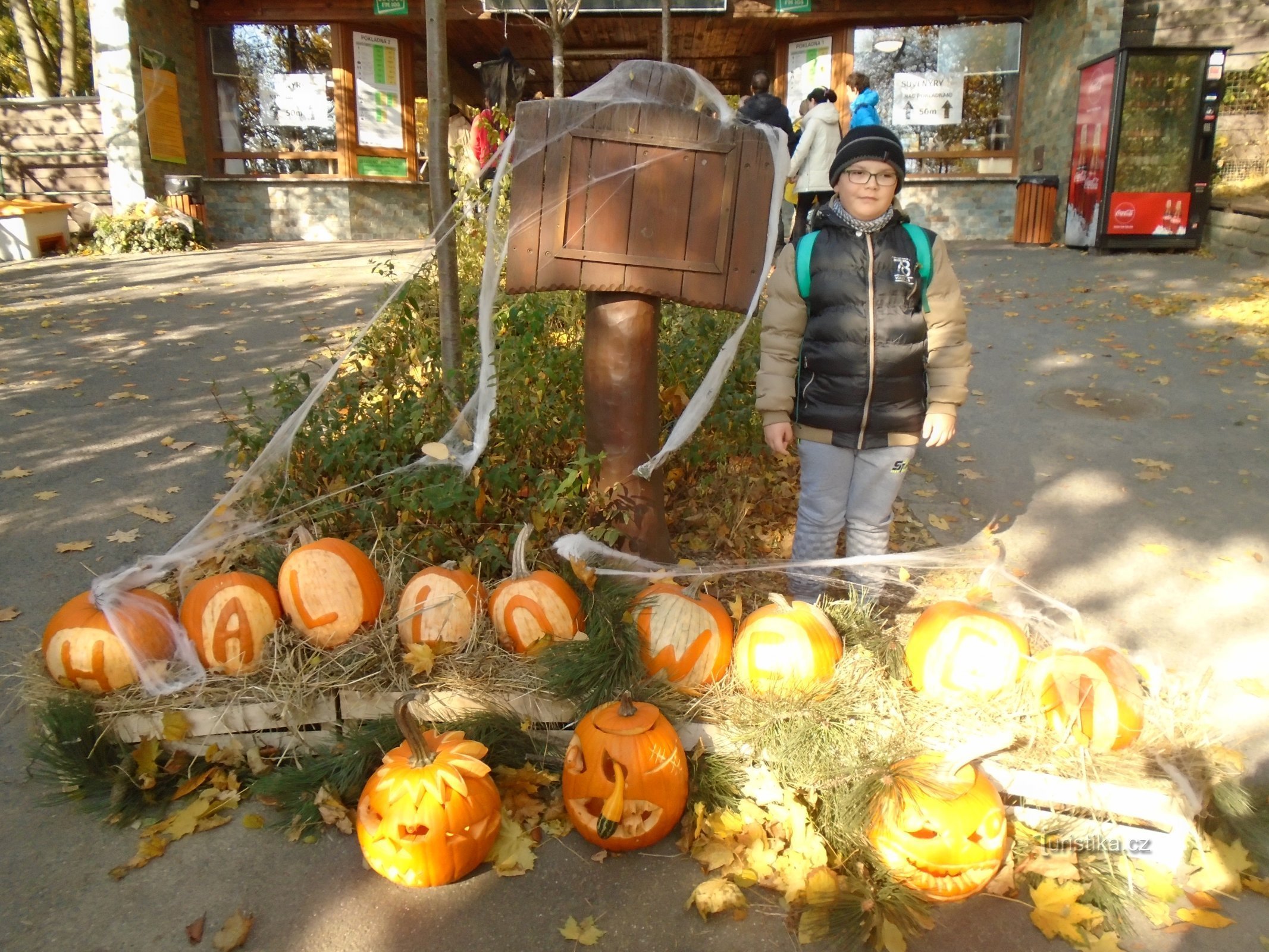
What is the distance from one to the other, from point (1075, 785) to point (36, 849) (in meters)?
2.73

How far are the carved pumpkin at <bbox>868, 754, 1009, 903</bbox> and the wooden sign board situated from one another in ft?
5.48

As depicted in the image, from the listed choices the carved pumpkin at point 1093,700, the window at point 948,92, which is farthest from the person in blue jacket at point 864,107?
the window at point 948,92

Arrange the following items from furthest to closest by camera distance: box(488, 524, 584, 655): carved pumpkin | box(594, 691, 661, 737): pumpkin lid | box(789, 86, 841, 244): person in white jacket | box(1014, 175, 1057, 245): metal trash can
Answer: box(1014, 175, 1057, 245): metal trash can
box(789, 86, 841, 244): person in white jacket
box(488, 524, 584, 655): carved pumpkin
box(594, 691, 661, 737): pumpkin lid

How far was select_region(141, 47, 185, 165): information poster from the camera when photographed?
1380cm

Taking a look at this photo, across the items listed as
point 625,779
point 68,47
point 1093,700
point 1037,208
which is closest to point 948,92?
point 1037,208

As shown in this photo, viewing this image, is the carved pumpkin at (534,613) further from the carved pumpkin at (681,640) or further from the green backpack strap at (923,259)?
the green backpack strap at (923,259)

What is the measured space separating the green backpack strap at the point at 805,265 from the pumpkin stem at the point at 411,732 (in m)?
1.78

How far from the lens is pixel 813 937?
2.14m

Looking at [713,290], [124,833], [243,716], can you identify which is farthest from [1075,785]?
[124,833]

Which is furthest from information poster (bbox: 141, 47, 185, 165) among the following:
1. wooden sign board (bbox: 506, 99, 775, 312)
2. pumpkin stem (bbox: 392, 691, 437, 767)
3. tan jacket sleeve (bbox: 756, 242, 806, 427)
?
pumpkin stem (bbox: 392, 691, 437, 767)

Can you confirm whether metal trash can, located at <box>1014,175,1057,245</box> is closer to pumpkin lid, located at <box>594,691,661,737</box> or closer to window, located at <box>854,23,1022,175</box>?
window, located at <box>854,23,1022,175</box>

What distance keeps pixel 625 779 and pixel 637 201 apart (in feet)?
5.97

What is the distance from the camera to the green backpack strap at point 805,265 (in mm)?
3029

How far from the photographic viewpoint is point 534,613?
288cm
